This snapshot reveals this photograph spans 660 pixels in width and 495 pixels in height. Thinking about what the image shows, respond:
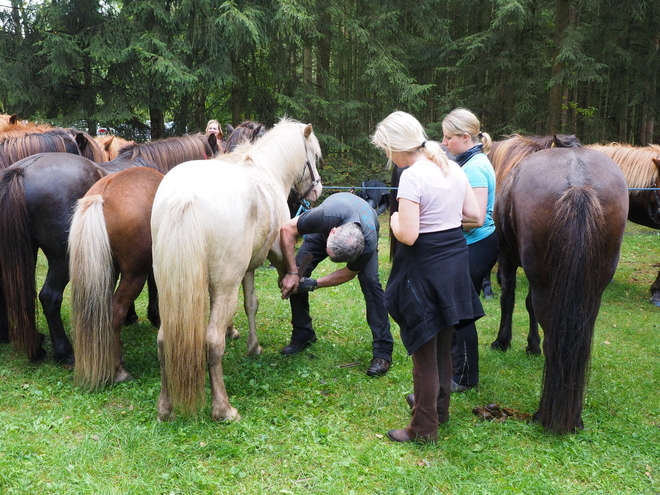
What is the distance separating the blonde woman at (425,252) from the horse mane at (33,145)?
4.03 m

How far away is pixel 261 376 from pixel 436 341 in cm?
173

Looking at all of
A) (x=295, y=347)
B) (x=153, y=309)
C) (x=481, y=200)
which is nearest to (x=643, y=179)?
(x=481, y=200)

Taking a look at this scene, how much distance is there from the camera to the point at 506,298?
4773 mm

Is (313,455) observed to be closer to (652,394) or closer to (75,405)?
(75,405)

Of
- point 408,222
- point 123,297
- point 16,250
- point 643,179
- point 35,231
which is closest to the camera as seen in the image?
point 408,222

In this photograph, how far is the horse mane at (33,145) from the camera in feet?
16.4

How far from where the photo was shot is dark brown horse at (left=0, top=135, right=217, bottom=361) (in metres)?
3.86

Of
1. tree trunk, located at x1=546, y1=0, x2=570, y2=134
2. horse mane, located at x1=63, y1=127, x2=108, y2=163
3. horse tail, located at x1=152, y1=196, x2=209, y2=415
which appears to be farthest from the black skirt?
tree trunk, located at x1=546, y1=0, x2=570, y2=134

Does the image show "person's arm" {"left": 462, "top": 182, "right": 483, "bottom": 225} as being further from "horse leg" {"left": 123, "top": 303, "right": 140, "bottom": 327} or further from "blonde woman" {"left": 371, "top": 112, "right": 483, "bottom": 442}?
"horse leg" {"left": 123, "top": 303, "right": 140, "bottom": 327}

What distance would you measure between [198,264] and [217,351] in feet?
2.18

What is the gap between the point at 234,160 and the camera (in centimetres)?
415

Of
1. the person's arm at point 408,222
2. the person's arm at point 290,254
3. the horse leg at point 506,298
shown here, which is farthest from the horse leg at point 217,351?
the horse leg at point 506,298

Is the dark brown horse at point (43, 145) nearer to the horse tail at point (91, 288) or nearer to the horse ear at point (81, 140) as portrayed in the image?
the horse ear at point (81, 140)

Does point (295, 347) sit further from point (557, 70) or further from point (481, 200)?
point (557, 70)
